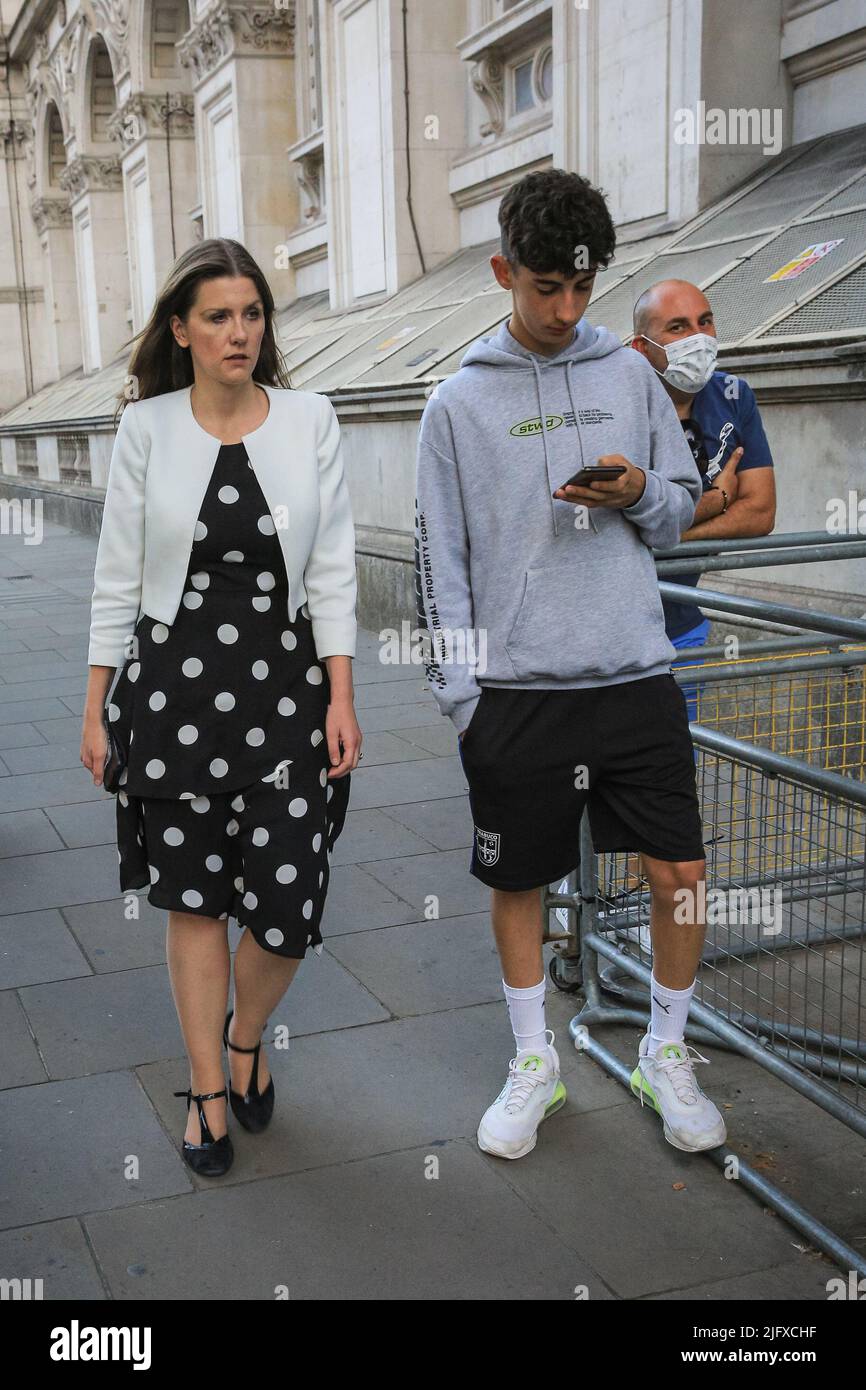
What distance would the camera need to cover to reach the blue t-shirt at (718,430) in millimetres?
3789

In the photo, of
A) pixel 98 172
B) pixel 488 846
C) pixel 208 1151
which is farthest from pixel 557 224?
pixel 98 172

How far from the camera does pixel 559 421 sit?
292cm

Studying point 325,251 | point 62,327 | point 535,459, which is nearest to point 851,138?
point 535,459

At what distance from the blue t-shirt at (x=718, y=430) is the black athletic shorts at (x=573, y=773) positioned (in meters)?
0.80

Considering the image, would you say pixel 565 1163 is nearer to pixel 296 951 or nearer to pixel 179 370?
pixel 296 951

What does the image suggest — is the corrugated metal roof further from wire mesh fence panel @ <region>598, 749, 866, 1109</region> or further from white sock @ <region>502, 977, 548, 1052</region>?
white sock @ <region>502, 977, 548, 1052</region>

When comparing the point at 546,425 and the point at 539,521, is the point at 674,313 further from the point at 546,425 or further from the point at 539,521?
the point at 539,521

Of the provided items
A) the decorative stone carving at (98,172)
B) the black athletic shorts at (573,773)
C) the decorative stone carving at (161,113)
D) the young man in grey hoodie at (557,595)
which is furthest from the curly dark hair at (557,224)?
the decorative stone carving at (98,172)

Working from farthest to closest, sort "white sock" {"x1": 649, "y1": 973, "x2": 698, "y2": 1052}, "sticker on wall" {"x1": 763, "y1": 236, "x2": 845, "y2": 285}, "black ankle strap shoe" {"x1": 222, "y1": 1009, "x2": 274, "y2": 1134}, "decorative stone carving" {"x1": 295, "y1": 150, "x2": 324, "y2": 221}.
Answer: "decorative stone carving" {"x1": 295, "y1": 150, "x2": 324, "y2": 221}, "sticker on wall" {"x1": 763, "y1": 236, "x2": 845, "y2": 285}, "black ankle strap shoe" {"x1": 222, "y1": 1009, "x2": 274, "y2": 1134}, "white sock" {"x1": 649, "y1": 973, "x2": 698, "y2": 1052}

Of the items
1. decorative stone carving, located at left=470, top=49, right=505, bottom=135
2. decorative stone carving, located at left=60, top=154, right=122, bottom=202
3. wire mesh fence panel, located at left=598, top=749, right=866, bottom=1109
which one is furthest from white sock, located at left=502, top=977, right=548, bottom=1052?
decorative stone carving, located at left=60, top=154, right=122, bottom=202

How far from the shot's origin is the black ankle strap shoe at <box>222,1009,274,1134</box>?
3.33m

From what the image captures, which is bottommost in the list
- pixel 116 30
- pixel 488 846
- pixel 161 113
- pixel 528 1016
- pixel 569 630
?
pixel 528 1016

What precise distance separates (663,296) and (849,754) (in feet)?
4.45

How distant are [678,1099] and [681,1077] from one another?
0.19ft
